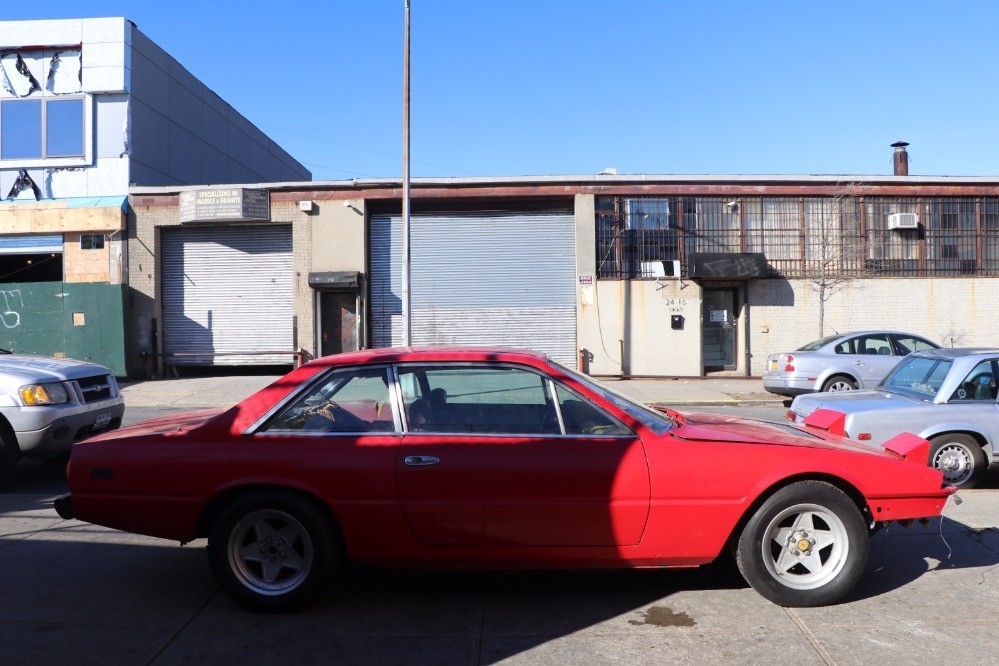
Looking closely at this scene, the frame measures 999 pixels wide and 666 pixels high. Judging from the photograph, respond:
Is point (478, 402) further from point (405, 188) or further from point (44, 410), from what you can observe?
point (405, 188)

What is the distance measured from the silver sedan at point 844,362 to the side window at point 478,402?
10203 mm

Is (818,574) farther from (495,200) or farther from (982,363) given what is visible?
(495,200)

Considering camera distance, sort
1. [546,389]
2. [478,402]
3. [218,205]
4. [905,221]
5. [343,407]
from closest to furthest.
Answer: [546,389] < [343,407] < [478,402] < [218,205] < [905,221]

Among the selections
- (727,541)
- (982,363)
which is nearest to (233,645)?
(727,541)

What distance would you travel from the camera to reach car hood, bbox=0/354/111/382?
7477 mm

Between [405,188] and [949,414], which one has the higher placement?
[405,188]

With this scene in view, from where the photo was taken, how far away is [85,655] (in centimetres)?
379

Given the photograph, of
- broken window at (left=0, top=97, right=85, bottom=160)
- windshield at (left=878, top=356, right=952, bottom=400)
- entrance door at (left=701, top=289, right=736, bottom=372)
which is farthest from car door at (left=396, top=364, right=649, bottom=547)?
broken window at (left=0, top=97, right=85, bottom=160)

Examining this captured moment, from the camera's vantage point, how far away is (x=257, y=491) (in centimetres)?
425

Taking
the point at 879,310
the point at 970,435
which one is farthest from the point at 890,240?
the point at 970,435

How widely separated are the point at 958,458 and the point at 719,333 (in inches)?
517

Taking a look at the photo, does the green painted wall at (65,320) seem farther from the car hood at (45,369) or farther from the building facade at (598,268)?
the car hood at (45,369)

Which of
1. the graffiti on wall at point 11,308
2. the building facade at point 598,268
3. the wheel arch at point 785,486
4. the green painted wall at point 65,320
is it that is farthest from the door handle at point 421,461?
the graffiti on wall at point 11,308

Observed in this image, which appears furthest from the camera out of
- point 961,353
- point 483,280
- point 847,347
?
point 483,280
